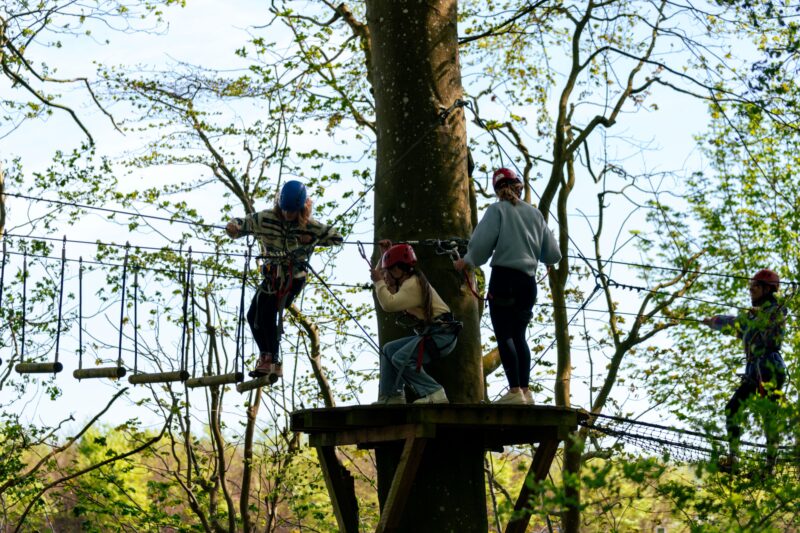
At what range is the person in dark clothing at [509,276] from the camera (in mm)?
5902

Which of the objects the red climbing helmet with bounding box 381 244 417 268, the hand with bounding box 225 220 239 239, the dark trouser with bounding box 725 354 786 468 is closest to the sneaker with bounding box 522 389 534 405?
the red climbing helmet with bounding box 381 244 417 268

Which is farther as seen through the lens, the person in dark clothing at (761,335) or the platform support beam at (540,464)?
the person in dark clothing at (761,335)

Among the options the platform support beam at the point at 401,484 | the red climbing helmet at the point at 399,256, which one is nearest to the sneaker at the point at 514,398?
the platform support beam at the point at 401,484

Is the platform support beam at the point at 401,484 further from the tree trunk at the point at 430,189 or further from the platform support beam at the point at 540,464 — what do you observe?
the platform support beam at the point at 540,464

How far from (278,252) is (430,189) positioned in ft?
3.68

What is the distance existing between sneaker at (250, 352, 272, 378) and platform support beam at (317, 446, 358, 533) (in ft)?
2.44

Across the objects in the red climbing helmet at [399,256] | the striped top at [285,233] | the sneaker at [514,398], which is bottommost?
the sneaker at [514,398]

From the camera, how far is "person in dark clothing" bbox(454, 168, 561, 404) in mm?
5902

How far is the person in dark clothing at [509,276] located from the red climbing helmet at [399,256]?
0.30 meters

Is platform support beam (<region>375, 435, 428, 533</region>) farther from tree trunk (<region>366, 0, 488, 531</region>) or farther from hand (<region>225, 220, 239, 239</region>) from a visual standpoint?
hand (<region>225, 220, 239, 239</region>)

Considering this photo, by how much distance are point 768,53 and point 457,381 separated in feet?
14.0

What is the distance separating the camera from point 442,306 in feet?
19.0

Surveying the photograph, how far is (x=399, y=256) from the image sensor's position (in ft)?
19.0

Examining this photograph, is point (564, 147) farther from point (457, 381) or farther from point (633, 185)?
point (457, 381)
